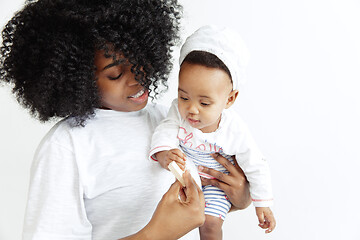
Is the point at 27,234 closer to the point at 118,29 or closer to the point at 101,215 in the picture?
the point at 101,215

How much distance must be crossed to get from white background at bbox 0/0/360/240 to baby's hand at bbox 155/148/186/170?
1.08 metres

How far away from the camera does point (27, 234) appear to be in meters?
1.09

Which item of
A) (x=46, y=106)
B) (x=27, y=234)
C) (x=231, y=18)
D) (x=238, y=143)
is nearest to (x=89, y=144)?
(x=46, y=106)

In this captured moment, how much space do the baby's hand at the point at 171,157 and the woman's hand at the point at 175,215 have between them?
0.07 meters

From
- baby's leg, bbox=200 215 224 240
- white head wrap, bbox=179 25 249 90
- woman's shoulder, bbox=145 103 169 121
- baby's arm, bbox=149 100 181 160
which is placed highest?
white head wrap, bbox=179 25 249 90

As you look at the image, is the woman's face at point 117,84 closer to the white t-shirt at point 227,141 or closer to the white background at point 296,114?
the white t-shirt at point 227,141

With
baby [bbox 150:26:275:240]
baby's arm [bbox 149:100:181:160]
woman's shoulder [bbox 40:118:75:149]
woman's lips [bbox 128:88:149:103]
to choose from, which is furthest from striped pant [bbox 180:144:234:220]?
woman's shoulder [bbox 40:118:75:149]

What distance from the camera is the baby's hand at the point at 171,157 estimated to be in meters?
1.17

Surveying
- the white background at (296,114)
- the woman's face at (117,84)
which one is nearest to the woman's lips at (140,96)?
the woman's face at (117,84)

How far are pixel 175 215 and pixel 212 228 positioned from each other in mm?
405

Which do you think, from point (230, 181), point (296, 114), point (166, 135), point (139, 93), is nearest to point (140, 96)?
point (139, 93)

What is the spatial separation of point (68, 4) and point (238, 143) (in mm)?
639

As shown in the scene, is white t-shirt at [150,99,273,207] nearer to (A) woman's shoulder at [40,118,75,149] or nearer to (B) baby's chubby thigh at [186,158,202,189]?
(B) baby's chubby thigh at [186,158,202,189]

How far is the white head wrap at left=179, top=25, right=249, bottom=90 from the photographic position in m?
1.17
